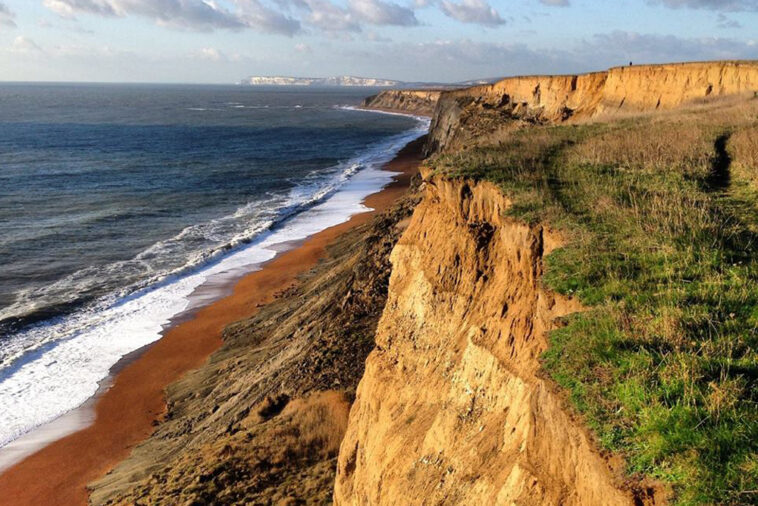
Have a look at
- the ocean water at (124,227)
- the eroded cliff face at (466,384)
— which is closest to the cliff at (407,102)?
the ocean water at (124,227)

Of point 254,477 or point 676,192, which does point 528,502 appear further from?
point 254,477

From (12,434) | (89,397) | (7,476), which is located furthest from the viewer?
(89,397)

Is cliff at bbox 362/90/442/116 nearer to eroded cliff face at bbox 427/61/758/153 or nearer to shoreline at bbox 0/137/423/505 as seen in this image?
eroded cliff face at bbox 427/61/758/153

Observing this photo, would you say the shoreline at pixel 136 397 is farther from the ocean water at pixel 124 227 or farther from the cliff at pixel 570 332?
the cliff at pixel 570 332

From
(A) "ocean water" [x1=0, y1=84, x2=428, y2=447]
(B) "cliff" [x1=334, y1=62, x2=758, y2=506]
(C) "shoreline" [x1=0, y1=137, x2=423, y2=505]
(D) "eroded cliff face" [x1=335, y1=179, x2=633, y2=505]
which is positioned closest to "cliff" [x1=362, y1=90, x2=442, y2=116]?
(A) "ocean water" [x1=0, y1=84, x2=428, y2=447]

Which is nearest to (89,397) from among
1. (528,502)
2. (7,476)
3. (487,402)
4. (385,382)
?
(7,476)

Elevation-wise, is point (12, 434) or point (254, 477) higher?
point (254, 477)

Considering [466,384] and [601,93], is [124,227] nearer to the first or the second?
[601,93]
